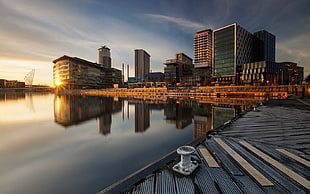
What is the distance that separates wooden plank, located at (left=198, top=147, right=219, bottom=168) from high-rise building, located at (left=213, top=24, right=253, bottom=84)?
117 meters

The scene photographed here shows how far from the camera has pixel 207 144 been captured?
5.39m

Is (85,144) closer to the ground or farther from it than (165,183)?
closer to the ground

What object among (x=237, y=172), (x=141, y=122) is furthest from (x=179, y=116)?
(x=237, y=172)

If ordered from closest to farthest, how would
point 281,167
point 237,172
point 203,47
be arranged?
point 237,172 → point 281,167 → point 203,47

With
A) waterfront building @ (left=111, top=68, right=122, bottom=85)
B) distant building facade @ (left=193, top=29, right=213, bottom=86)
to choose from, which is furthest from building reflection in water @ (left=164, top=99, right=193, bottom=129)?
waterfront building @ (left=111, top=68, right=122, bottom=85)

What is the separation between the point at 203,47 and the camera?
162 meters

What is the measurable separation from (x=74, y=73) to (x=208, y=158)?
469 ft

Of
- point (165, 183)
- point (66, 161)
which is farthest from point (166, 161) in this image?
point (66, 161)

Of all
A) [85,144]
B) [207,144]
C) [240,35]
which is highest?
[240,35]

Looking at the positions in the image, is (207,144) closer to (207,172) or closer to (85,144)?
(207,172)

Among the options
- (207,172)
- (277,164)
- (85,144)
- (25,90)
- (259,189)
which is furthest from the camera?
(25,90)

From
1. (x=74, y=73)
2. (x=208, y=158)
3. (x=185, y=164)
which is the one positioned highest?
(x=74, y=73)

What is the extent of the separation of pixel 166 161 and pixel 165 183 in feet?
3.22

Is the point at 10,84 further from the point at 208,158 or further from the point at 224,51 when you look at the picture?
the point at 224,51
